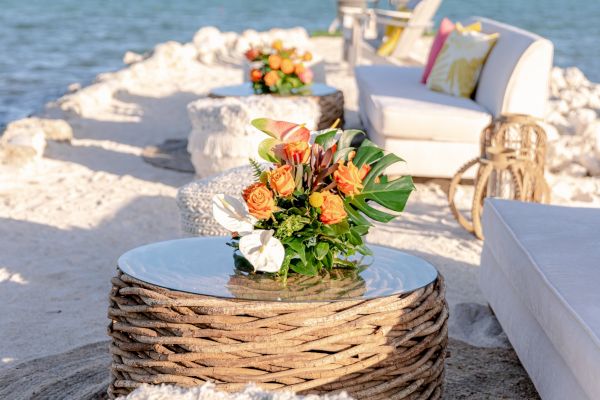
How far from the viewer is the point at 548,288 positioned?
2.57 m

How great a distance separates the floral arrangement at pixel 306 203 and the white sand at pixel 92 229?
114cm

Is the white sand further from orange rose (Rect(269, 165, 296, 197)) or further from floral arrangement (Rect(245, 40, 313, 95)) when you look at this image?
orange rose (Rect(269, 165, 296, 197))

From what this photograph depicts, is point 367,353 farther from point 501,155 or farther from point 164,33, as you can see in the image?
point 164,33

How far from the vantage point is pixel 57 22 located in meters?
30.6

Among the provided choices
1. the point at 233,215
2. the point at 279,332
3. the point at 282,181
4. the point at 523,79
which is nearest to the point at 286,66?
the point at 523,79

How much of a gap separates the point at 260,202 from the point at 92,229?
2.67m

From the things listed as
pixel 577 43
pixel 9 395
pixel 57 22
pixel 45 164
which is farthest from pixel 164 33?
pixel 9 395

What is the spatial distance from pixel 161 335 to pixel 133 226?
2684 millimetres

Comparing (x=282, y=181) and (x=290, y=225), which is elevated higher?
(x=282, y=181)

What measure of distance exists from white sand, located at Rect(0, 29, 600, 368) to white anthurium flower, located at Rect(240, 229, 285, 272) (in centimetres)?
119

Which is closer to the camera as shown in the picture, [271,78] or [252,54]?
[271,78]

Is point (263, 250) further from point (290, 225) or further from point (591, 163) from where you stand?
point (591, 163)

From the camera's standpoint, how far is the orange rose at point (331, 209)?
2.38 metres

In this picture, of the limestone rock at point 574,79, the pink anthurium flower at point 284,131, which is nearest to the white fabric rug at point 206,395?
the pink anthurium flower at point 284,131
